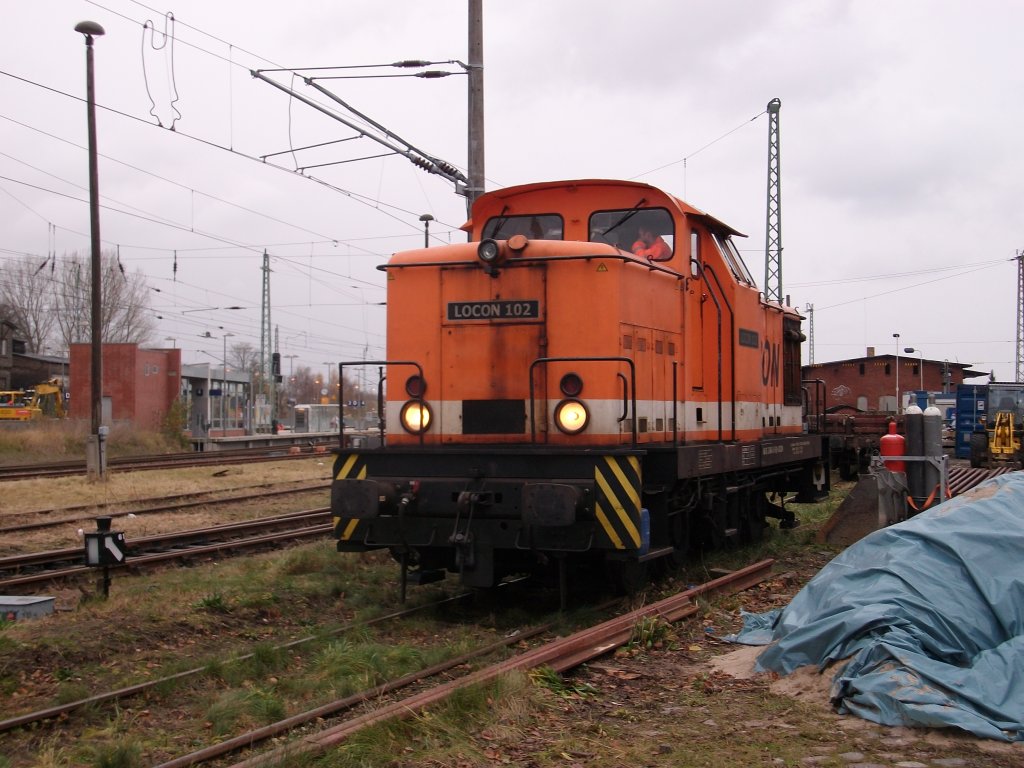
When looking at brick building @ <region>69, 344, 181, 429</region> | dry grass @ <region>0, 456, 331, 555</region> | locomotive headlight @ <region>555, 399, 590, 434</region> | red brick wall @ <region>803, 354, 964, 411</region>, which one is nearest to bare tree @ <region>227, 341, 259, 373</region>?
brick building @ <region>69, 344, 181, 429</region>

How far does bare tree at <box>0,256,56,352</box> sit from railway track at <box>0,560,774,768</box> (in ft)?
179

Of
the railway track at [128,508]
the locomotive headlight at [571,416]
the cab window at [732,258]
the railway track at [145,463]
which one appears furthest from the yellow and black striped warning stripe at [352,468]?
the railway track at [145,463]

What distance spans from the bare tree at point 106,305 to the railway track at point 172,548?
41.7 m

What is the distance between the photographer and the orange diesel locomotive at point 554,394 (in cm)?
704

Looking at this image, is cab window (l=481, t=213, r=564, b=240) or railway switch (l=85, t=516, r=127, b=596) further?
cab window (l=481, t=213, r=564, b=240)

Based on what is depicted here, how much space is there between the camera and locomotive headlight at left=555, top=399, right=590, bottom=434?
742cm

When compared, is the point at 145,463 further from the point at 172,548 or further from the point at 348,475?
the point at 348,475

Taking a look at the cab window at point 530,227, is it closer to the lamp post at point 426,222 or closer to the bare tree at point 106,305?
the lamp post at point 426,222

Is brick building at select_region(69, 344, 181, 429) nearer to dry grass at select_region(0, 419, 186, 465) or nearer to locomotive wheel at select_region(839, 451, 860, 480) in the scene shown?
dry grass at select_region(0, 419, 186, 465)

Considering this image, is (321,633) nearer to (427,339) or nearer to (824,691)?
(427,339)

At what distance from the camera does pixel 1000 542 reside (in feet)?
18.5

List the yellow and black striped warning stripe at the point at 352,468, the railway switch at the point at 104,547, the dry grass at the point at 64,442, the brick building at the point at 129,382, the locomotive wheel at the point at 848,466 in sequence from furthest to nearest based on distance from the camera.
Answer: the brick building at the point at 129,382 < the dry grass at the point at 64,442 < the locomotive wheel at the point at 848,466 < the railway switch at the point at 104,547 < the yellow and black striped warning stripe at the point at 352,468

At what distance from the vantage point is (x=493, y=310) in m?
7.70

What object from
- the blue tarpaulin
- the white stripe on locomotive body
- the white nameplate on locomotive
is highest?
the white nameplate on locomotive
